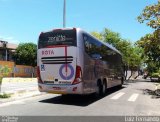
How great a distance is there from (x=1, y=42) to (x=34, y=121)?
47.7 m

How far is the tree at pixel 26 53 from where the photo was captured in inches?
2079

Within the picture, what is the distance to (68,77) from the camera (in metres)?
13.7

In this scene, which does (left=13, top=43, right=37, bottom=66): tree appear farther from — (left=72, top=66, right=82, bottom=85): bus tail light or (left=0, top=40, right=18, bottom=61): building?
(left=72, top=66, right=82, bottom=85): bus tail light

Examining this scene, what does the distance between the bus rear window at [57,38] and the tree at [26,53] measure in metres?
38.8

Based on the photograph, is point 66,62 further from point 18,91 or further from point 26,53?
point 26,53

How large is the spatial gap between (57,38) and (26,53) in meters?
39.3

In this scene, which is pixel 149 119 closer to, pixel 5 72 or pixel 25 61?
pixel 5 72

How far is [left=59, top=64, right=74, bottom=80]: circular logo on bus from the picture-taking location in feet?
44.7

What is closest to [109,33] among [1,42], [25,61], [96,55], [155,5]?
[25,61]

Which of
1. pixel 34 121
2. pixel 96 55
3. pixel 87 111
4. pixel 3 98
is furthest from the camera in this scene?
pixel 96 55

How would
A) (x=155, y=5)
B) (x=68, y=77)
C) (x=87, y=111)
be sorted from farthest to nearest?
(x=155, y=5) → (x=68, y=77) → (x=87, y=111)

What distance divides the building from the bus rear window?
4200 cm

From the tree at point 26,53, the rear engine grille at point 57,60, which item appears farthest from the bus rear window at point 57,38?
the tree at point 26,53

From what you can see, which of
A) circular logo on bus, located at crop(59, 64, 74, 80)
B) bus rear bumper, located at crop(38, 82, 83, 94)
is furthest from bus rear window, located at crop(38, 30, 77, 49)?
bus rear bumper, located at crop(38, 82, 83, 94)
